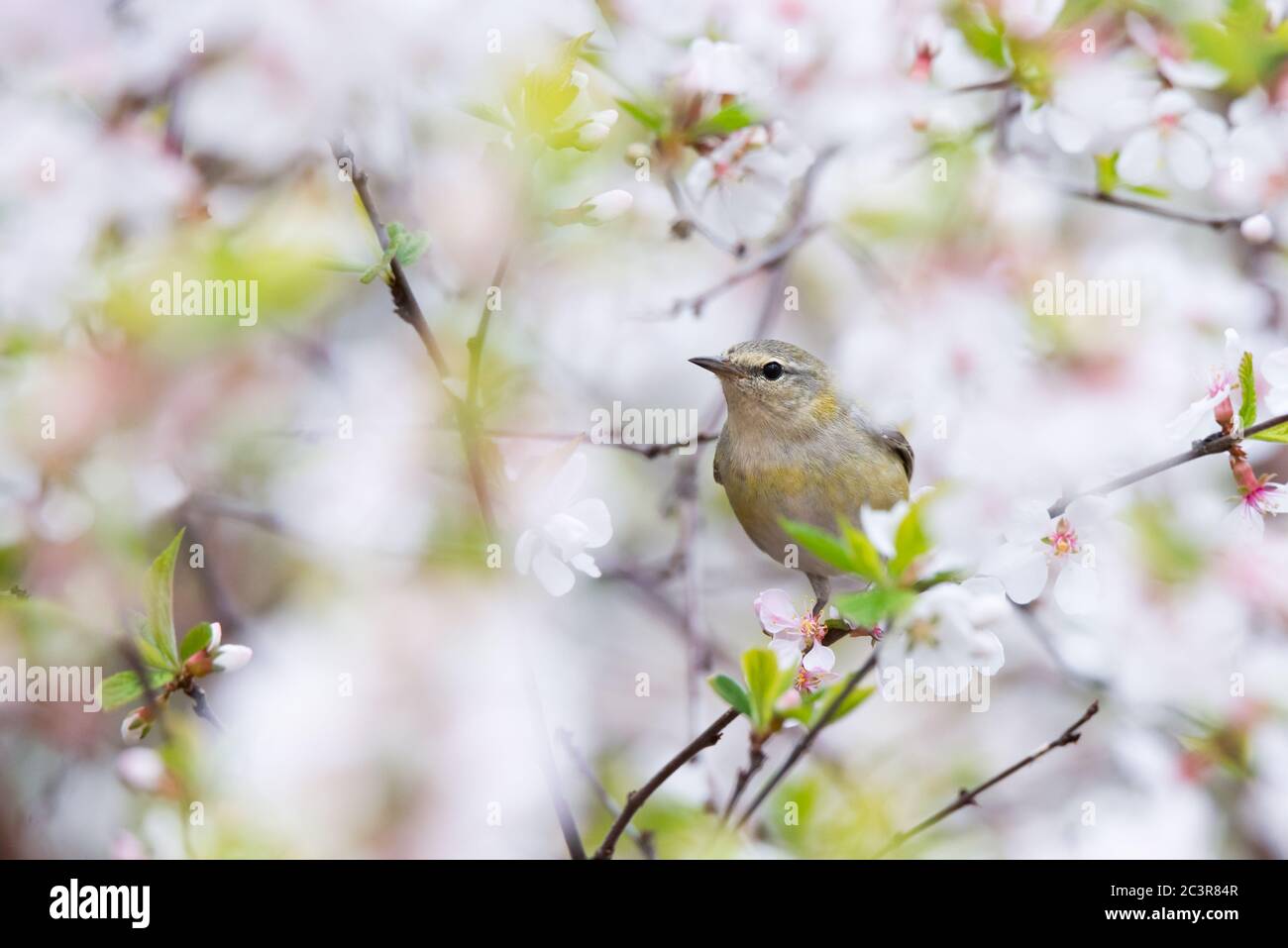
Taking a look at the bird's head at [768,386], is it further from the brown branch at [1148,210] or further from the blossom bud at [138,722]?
the blossom bud at [138,722]

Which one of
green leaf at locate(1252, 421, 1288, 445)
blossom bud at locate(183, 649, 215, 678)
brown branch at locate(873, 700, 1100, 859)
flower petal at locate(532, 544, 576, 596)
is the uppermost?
green leaf at locate(1252, 421, 1288, 445)

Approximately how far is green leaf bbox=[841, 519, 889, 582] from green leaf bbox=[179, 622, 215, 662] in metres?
0.61

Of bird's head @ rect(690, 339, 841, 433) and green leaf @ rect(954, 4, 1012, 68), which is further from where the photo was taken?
bird's head @ rect(690, 339, 841, 433)

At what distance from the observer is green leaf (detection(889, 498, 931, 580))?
2.73 feet

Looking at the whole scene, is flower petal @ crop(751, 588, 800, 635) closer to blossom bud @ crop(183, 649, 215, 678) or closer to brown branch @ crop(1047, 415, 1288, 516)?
brown branch @ crop(1047, 415, 1288, 516)

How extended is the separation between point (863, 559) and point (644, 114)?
0.73m

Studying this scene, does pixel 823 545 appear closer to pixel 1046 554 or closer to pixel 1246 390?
pixel 1046 554

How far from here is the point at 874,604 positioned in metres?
0.82

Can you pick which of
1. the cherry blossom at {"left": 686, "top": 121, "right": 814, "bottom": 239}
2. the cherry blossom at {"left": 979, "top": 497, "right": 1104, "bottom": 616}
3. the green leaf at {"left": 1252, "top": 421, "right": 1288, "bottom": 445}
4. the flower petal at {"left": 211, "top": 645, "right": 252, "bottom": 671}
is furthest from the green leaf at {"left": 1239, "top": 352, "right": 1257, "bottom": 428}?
the flower petal at {"left": 211, "top": 645, "right": 252, "bottom": 671}

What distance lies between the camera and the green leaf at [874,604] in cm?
81

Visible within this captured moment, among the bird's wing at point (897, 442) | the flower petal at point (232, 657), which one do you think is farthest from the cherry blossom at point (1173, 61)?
the flower petal at point (232, 657)

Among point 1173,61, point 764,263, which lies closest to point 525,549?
point 764,263
